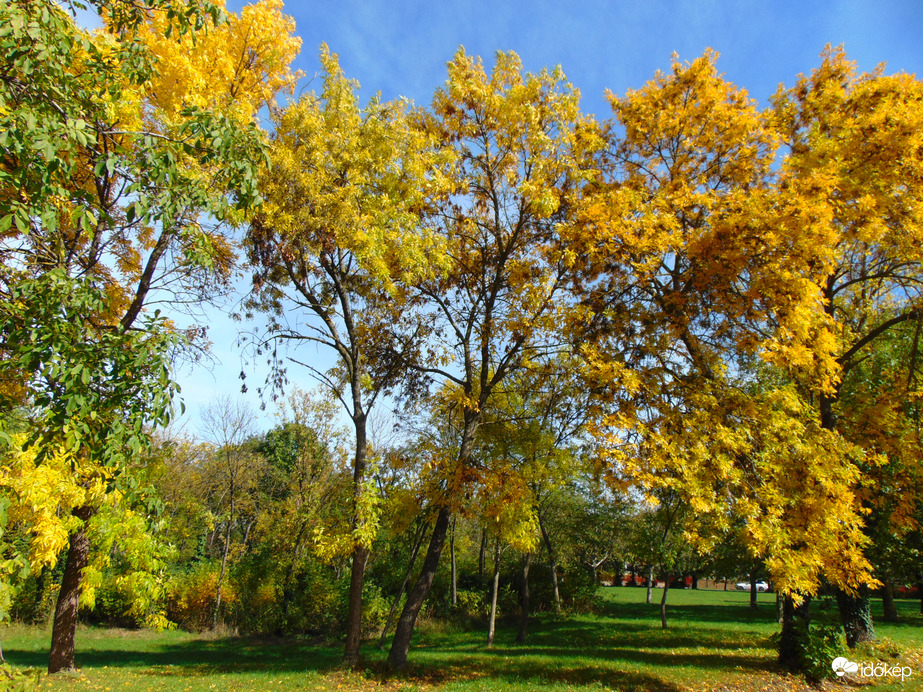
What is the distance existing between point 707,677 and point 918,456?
5.28 m

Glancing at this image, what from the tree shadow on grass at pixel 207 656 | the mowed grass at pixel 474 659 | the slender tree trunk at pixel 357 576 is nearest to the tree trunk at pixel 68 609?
the mowed grass at pixel 474 659

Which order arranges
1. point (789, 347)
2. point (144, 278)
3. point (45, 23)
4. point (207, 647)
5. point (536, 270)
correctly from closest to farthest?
point (45, 23) → point (789, 347) → point (144, 278) → point (536, 270) → point (207, 647)

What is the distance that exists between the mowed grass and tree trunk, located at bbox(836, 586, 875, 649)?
0.39m

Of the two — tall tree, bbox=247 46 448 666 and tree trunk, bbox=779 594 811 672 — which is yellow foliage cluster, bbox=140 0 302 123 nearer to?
tall tree, bbox=247 46 448 666

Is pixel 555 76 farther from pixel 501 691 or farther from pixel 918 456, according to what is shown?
pixel 501 691

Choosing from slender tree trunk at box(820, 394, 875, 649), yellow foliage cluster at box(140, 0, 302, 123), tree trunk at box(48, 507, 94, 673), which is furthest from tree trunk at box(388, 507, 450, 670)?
slender tree trunk at box(820, 394, 875, 649)

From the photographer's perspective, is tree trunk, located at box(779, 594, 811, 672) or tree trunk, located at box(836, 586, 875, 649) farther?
tree trunk, located at box(836, 586, 875, 649)

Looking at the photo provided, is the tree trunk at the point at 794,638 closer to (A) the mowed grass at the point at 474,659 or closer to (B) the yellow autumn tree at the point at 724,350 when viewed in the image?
(A) the mowed grass at the point at 474,659

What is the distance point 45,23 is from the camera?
9.37ft

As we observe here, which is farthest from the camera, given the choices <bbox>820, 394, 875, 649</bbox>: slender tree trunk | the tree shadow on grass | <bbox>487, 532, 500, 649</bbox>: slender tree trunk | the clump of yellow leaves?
<bbox>487, 532, 500, 649</bbox>: slender tree trunk

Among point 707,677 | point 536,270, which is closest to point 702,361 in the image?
point 536,270

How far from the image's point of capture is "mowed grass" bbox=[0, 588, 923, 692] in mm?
8742

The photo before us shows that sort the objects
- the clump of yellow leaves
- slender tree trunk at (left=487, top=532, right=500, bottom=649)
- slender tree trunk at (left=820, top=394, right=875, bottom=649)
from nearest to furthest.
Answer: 1. the clump of yellow leaves
2. slender tree trunk at (left=820, top=394, right=875, bottom=649)
3. slender tree trunk at (left=487, top=532, right=500, bottom=649)

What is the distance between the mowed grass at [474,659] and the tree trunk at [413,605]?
0.31 metres
